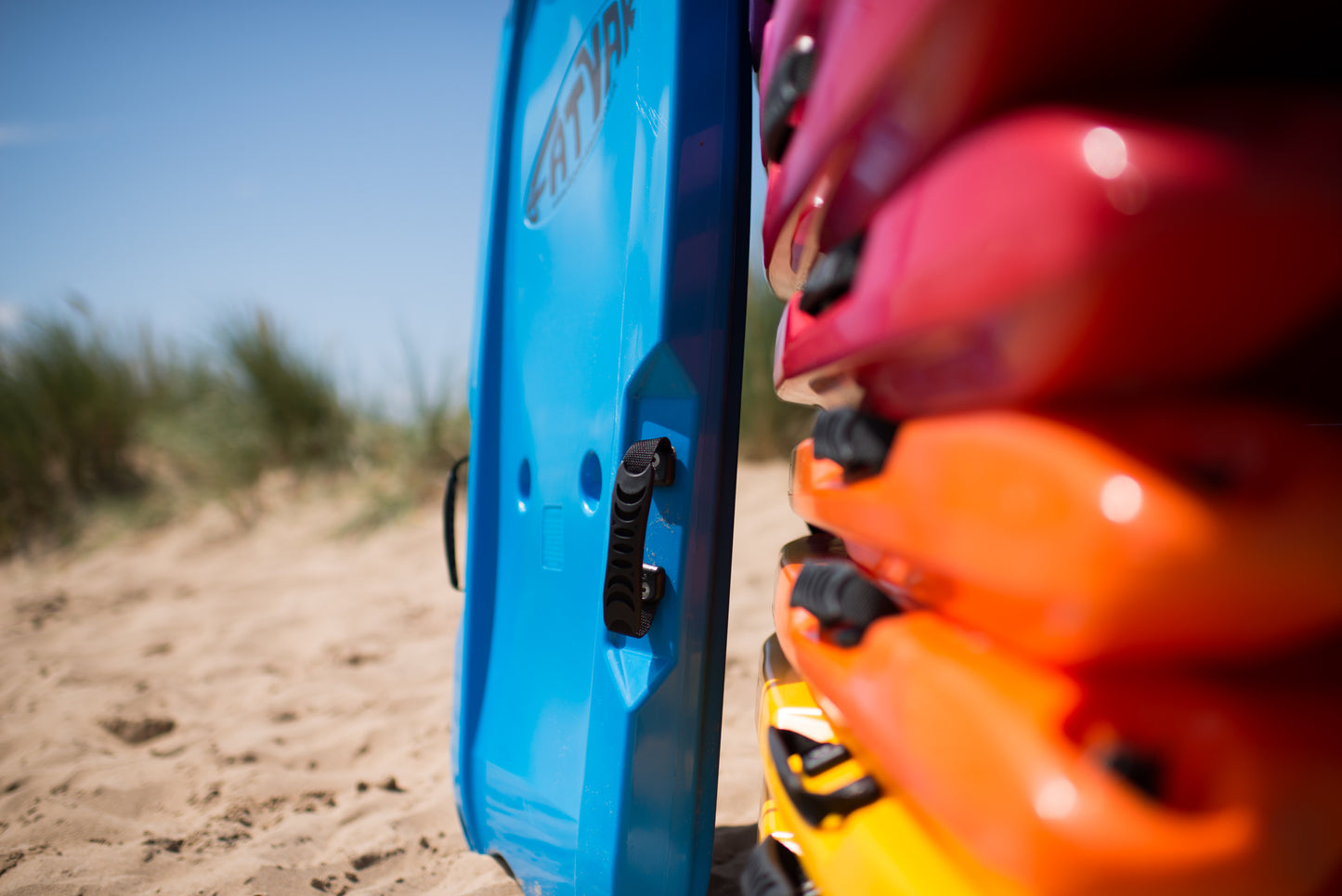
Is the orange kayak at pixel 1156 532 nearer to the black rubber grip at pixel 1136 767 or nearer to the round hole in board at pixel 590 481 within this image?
the black rubber grip at pixel 1136 767

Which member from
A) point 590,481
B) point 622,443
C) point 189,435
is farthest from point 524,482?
point 189,435

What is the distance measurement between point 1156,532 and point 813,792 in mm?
476

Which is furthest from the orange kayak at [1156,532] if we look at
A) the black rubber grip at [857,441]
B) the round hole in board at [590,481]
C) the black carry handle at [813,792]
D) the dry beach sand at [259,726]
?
the dry beach sand at [259,726]

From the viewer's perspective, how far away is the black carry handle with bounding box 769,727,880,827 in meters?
0.72

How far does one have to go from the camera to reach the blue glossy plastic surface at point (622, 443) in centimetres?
96

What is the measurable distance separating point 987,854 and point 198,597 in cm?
386

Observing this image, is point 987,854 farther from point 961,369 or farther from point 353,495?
point 353,495

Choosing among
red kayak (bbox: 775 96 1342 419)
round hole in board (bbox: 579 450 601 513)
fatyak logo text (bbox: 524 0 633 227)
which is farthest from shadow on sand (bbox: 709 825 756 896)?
fatyak logo text (bbox: 524 0 633 227)

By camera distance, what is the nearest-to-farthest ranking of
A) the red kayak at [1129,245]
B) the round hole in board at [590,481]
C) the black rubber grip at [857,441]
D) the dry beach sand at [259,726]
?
the red kayak at [1129,245] < the black rubber grip at [857,441] < the round hole in board at [590,481] < the dry beach sand at [259,726]

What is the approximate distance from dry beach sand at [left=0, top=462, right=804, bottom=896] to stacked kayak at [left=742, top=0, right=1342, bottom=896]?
93 centimetres

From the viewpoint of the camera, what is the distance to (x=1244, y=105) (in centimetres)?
45

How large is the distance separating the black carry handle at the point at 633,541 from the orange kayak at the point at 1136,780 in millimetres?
452

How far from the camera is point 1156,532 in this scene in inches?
16.6

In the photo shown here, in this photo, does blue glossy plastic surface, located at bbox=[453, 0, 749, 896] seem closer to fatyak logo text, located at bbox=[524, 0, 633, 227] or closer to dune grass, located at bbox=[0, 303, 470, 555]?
fatyak logo text, located at bbox=[524, 0, 633, 227]
